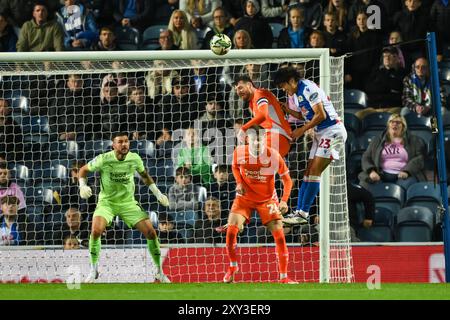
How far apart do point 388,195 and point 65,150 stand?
14.5 feet

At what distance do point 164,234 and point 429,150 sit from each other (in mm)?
3873

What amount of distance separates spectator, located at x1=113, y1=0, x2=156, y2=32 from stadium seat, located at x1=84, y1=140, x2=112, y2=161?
2560 millimetres

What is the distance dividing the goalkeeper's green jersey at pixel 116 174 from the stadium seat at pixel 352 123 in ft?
11.3

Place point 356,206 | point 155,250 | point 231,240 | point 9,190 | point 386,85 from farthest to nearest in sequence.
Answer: point 386,85 < point 356,206 < point 9,190 < point 155,250 < point 231,240

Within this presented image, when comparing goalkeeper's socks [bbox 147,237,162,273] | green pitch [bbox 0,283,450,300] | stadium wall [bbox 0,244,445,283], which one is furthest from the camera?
stadium wall [bbox 0,244,445,283]

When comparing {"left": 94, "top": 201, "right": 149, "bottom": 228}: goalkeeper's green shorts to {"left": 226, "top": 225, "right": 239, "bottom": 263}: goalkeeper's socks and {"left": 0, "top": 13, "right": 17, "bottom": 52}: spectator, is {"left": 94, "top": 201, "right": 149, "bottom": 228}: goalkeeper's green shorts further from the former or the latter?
{"left": 0, "top": 13, "right": 17, "bottom": 52}: spectator

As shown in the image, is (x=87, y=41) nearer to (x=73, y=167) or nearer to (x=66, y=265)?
(x=73, y=167)

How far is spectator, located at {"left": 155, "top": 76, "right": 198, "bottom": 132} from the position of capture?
48.5 ft

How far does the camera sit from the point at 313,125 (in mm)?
12391

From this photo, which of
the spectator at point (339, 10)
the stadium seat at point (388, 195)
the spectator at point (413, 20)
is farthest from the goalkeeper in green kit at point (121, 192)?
the spectator at point (413, 20)

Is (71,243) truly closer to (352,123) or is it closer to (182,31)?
(182,31)

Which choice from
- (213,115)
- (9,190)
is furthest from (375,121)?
(9,190)

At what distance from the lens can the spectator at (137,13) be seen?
1714 centimetres

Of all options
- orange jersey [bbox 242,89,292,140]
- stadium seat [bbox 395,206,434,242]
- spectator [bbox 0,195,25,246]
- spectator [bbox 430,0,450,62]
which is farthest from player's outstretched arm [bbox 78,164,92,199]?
spectator [bbox 430,0,450,62]
